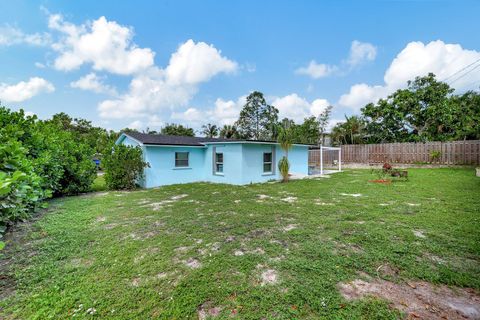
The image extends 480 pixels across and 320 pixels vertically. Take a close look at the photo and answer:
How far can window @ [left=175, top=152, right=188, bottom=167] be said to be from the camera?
12.2m

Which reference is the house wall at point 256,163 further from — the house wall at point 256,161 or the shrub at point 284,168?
the shrub at point 284,168

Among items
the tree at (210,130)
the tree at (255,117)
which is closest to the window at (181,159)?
the tree at (255,117)

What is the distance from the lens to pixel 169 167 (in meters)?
11.8

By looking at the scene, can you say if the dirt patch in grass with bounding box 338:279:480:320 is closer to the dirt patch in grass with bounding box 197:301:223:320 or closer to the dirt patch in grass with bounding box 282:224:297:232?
the dirt patch in grass with bounding box 197:301:223:320

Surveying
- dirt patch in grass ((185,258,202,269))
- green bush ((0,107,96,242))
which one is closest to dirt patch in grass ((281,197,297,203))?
dirt patch in grass ((185,258,202,269))

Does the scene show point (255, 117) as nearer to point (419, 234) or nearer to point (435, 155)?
point (435, 155)

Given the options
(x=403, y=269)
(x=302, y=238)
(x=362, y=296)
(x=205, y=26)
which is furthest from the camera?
(x=205, y=26)

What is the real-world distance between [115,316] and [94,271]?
111 cm

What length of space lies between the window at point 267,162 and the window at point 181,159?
4503 mm

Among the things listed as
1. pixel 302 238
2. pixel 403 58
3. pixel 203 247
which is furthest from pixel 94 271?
pixel 403 58

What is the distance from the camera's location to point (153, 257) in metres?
3.29

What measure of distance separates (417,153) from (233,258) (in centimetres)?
2038

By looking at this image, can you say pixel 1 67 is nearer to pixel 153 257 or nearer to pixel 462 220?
pixel 153 257

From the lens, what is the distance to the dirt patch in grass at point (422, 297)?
2.10 meters
